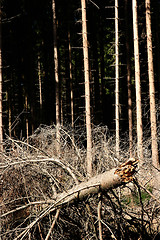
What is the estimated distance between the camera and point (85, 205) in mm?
4371

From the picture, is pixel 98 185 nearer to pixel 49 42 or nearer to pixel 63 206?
pixel 63 206

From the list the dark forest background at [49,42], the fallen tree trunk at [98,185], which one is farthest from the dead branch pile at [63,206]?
the dark forest background at [49,42]

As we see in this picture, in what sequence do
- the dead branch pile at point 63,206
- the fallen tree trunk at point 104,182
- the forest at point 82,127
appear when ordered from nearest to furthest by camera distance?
the fallen tree trunk at point 104,182, the dead branch pile at point 63,206, the forest at point 82,127

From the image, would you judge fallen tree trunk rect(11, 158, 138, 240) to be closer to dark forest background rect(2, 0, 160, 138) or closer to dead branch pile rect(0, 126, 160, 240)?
dead branch pile rect(0, 126, 160, 240)

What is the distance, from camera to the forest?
4.43 metres

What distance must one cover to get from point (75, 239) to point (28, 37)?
54.0 ft

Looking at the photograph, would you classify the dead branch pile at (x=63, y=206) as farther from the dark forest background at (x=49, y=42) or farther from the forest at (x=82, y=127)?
the dark forest background at (x=49, y=42)

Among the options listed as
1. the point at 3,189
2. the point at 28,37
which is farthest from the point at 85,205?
Result: the point at 28,37

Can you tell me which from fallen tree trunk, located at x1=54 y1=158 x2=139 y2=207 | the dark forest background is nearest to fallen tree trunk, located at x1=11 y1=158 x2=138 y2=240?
fallen tree trunk, located at x1=54 y1=158 x2=139 y2=207

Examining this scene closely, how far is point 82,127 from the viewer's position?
21500 millimetres

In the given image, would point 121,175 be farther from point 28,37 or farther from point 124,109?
point 124,109

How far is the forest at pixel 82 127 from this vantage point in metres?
4.43

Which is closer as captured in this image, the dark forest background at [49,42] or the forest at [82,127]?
the forest at [82,127]

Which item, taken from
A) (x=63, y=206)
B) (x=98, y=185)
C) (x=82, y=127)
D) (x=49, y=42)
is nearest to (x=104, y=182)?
(x=98, y=185)
